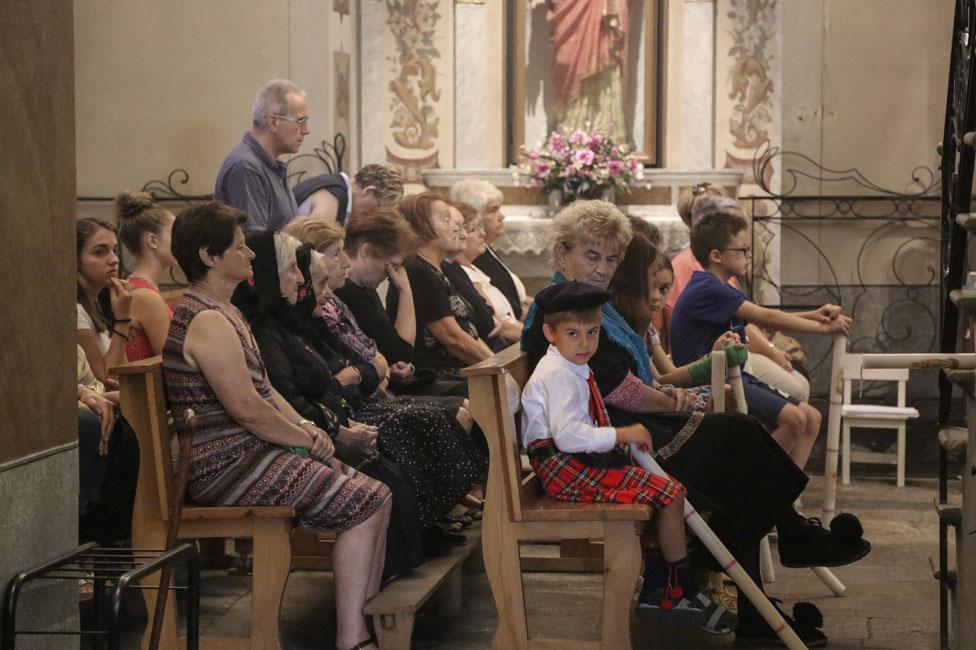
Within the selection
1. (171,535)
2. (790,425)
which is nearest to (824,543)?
(790,425)

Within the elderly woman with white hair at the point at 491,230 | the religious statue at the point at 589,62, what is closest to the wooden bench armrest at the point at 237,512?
the elderly woman with white hair at the point at 491,230

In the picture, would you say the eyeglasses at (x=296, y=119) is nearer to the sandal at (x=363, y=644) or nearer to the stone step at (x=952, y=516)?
the sandal at (x=363, y=644)

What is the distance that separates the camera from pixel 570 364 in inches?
162

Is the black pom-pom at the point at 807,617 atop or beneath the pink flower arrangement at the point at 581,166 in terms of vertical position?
beneath

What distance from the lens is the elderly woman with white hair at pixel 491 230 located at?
7.07m

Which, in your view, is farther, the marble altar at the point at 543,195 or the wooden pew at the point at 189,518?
the marble altar at the point at 543,195

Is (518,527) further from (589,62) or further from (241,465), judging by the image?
(589,62)

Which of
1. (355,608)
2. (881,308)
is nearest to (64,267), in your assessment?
(355,608)

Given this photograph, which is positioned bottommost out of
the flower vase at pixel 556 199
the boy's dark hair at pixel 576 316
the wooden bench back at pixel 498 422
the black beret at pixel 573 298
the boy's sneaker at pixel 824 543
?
the boy's sneaker at pixel 824 543

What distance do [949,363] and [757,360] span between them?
10.1 ft

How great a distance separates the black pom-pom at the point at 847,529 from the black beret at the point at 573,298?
987 mm

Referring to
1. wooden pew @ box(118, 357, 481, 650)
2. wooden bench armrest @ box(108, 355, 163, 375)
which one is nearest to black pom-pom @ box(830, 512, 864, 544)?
wooden pew @ box(118, 357, 481, 650)

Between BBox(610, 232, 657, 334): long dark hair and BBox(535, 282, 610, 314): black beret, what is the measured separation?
0.68 meters

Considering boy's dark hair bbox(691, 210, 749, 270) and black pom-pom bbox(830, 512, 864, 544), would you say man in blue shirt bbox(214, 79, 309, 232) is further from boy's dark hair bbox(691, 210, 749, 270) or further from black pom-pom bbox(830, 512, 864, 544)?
black pom-pom bbox(830, 512, 864, 544)
